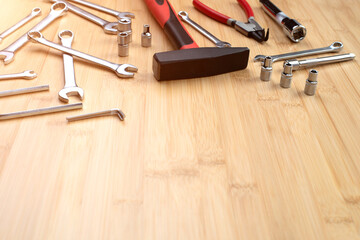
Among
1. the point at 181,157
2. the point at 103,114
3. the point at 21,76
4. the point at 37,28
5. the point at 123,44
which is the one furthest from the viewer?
the point at 37,28

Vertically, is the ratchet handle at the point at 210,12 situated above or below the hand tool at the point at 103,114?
below

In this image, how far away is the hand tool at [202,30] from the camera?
1.65 meters

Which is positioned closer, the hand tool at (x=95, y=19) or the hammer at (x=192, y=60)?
the hammer at (x=192, y=60)

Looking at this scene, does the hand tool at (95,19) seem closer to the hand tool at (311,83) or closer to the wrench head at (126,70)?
the wrench head at (126,70)

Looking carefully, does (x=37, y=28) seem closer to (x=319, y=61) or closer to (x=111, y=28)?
(x=111, y=28)

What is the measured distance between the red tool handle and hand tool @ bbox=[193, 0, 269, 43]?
18 centimetres

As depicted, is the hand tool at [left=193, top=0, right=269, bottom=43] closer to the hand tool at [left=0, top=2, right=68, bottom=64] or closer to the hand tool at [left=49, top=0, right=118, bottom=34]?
the hand tool at [left=49, top=0, right=118, bottom=34]

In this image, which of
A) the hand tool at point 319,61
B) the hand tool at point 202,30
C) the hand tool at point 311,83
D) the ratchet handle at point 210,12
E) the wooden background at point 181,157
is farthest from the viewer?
the ratchet handle at point 210,12

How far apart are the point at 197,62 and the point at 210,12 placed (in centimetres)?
46

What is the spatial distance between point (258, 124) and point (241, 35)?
55 centimetres

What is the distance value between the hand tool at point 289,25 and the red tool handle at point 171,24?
0.39m

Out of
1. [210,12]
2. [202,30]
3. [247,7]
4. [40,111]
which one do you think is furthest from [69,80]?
[247,7]

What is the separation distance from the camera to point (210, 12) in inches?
72.4

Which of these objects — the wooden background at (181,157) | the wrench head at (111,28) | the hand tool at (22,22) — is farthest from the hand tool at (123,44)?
the hand tool at (22,22)
